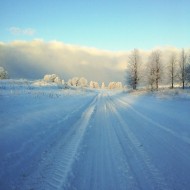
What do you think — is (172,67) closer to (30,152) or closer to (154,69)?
(154,69)

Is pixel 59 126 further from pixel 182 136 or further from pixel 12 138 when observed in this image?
pixel 182 136

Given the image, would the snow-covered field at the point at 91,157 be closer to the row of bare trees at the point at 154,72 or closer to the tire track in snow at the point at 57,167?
the tire track in snow at the point at 57,167

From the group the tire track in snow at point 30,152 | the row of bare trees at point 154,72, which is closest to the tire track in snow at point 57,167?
the tire track in snow at point 30,152

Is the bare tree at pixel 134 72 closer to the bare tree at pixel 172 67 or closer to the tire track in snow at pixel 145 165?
the bare tree at pixel 172 67

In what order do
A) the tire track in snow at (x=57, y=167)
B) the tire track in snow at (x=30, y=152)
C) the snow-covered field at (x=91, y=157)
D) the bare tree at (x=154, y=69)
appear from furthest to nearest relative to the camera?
the bare tree at (x=154, y=69) → the tire track in snow at (x=30, y=152) → the snow-covered field at (x=91, y=157) → the tire track in snow at (x=57, y=167)

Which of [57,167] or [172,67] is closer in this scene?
[57,167]

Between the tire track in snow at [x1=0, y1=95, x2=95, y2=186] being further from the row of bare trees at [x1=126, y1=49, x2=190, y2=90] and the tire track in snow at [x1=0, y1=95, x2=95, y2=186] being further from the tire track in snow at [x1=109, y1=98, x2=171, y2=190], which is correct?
the row of bare trees at [x1=126, y1=49, x2=190, y2=90]

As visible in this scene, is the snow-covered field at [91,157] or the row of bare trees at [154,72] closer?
the snow-covered field at [91,157]

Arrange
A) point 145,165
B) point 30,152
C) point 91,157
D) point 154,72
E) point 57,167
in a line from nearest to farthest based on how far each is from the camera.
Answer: point 57,167
point 145,165
point 91,157
point 30,152
point 154,72

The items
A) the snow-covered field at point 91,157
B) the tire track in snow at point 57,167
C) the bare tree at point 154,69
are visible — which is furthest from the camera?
the bare tree at point 154,69

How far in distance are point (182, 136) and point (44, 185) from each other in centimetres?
668

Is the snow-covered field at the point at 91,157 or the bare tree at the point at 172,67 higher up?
the bare tree at the point at 172,67

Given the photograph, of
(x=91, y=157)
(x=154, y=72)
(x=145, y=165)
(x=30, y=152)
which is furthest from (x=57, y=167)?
(x=154, y=72)

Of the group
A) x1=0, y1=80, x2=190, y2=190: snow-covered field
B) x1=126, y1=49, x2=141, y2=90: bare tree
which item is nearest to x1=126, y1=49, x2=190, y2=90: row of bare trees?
x1=126, y1=49, x2=141, y2=90: bare tree
